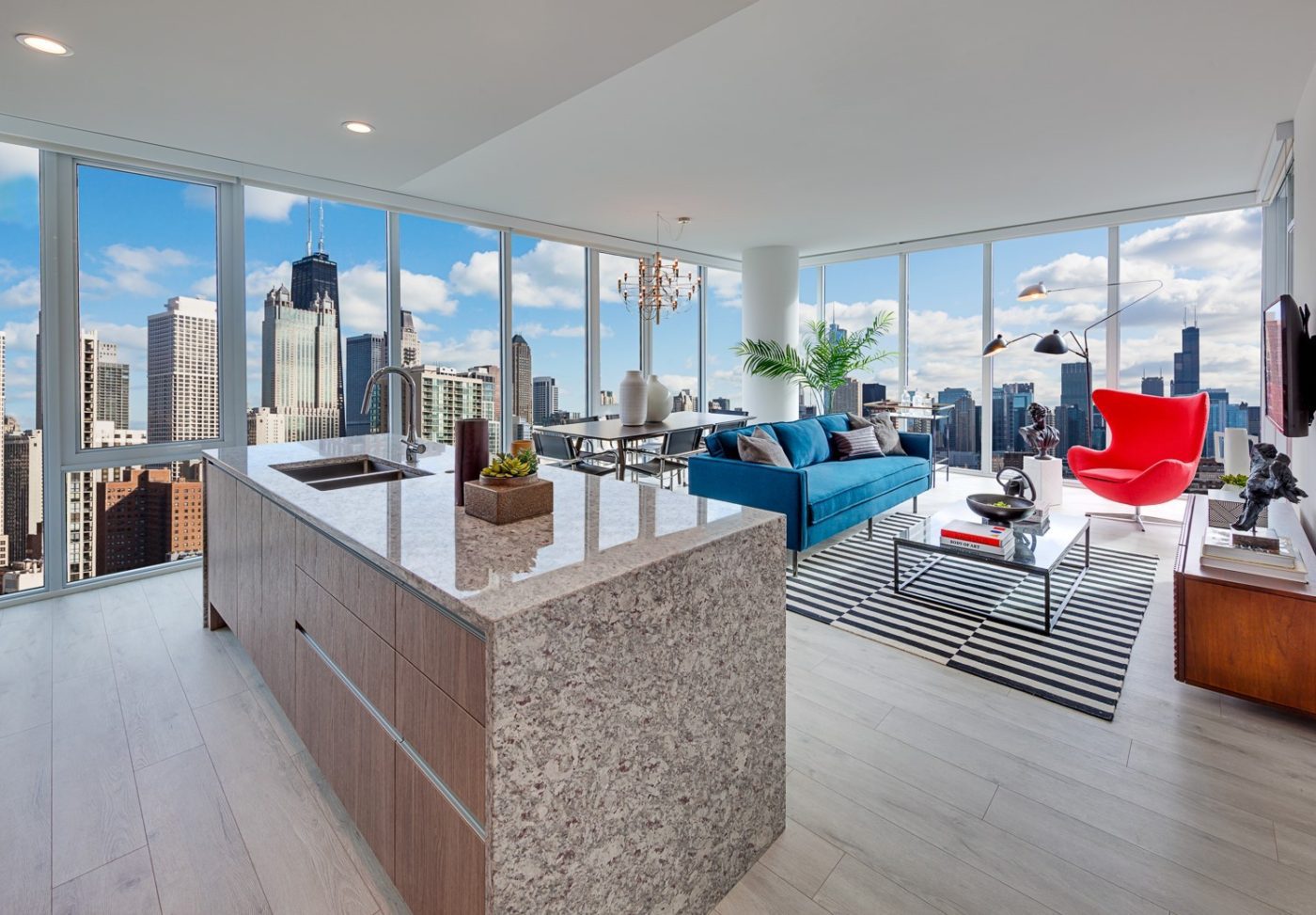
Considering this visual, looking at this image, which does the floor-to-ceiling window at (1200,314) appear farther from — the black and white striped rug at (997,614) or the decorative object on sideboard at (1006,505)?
the decorative object on sideboard at (1006,505)

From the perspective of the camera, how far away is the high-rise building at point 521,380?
19.3 ft

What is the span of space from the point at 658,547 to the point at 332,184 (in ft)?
14.7

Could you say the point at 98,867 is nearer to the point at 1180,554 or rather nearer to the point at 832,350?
the point at 1180,554

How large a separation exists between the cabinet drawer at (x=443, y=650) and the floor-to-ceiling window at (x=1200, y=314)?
639 centimetres

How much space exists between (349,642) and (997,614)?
9.30 feet

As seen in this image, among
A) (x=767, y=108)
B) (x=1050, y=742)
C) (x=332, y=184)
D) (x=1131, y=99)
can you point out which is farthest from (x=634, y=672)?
(x=332, y=184)

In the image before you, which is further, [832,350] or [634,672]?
[832,350]

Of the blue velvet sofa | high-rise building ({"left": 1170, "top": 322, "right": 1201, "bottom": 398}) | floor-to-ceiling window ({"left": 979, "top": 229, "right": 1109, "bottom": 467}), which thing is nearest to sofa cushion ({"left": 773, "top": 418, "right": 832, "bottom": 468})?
the blue velvet sofa

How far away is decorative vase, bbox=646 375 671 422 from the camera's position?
16.8 ft

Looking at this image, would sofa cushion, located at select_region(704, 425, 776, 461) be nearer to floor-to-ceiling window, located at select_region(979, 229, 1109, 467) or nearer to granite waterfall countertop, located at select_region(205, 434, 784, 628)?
granite waterfall countertop, located at select_region(205, 434, 784, 628)

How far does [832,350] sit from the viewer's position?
24.0 feet

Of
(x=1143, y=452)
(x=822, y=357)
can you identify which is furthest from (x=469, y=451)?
(x=822, y=357)

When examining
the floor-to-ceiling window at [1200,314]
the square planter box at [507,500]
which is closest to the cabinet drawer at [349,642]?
the square planter box at [507,500]

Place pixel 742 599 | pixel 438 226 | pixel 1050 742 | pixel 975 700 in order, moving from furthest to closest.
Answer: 1. pixel 438 226
2. pixel 975 700
3. pixel 1050 742
4. pixel 742 599
